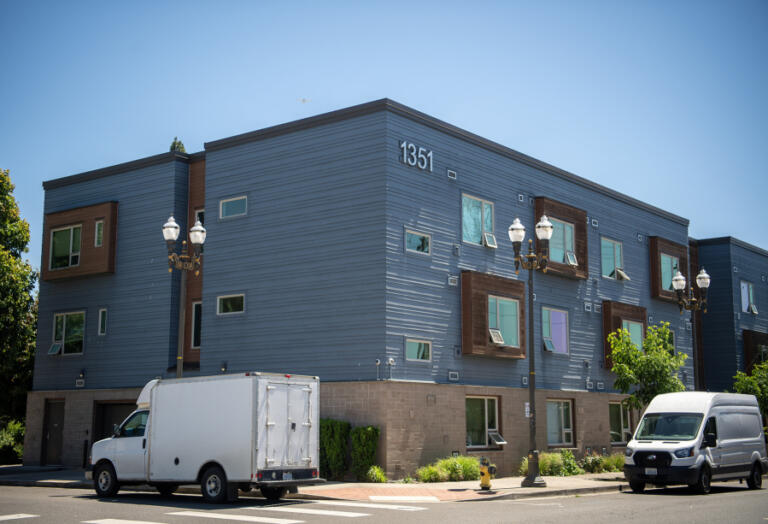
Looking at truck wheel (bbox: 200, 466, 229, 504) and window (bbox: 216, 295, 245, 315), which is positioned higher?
window (bbox: 216, 295, 245, 315)

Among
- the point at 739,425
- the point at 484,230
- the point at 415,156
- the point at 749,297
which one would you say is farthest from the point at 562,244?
Result: the point at 749,297

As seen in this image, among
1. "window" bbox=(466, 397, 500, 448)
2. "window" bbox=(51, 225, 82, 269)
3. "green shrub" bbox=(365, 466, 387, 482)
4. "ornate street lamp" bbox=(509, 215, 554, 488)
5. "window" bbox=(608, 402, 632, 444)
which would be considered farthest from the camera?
"window" bbox=(608, 402, 632, 444)

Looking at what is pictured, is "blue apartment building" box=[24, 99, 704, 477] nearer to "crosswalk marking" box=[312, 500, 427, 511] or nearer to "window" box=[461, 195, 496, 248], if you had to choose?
"window" box=[461, 195, 496, 248]

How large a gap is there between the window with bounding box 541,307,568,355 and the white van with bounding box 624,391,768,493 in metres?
8.05

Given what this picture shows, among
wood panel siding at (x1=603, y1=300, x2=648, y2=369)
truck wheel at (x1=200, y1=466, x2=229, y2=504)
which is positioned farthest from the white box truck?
wood panel siding at (x1=603, y1=300, x2=648, y2=369)

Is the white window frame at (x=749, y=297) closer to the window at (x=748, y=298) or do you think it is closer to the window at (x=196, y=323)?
the window at (x=748, y=298)

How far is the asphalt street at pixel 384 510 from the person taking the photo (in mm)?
14578

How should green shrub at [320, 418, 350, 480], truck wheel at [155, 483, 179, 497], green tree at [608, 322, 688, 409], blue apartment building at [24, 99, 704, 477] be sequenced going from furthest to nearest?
green tree at [608, 322, 688, 409], blue apartment building at [24, 99, 704, 477], green shrub at [320, 418, 350, 480], truck wheel at [155, 483, 179, 497]

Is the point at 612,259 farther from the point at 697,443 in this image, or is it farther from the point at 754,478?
the point at 697,443

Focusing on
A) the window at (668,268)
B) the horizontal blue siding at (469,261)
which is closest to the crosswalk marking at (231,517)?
the horizontal blue siding at (469,261)

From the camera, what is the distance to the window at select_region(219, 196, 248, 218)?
94.7 ft

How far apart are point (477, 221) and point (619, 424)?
12.4m

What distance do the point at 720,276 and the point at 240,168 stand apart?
91.1 feet

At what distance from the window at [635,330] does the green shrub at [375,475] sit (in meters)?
16.2
